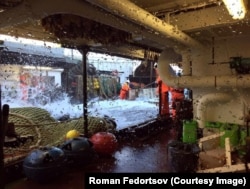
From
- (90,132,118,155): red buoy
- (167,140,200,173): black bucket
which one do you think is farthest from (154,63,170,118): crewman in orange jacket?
(167,140,200,173): black bucket

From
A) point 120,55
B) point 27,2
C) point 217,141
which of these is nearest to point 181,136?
point 217,141

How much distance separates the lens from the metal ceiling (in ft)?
6.40

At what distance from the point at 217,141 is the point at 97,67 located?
10.4 ft

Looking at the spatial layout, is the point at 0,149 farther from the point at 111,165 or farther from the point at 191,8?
the point at 191,8

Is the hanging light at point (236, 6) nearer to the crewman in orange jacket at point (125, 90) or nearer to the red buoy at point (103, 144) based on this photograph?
the red buoy at point (103, 144)

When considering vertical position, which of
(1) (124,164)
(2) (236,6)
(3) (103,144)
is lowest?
(1) (124,164)

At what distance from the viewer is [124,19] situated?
2.43 m

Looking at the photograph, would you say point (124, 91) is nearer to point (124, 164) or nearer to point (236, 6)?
point (124, 164)

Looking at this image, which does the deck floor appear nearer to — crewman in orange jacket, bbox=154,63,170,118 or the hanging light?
crewman in orange jacket, bbox=154,63,170,118

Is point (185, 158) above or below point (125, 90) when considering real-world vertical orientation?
below

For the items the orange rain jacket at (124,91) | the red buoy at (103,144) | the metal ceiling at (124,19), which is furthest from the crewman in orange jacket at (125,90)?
the red buoy at (103,144)

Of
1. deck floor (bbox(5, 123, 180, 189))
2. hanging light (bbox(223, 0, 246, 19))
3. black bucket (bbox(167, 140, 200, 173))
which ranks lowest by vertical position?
deck floor (bbox(5, 123, 180, 189))

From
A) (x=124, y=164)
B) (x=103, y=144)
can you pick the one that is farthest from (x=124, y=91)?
(x=124, y=164)

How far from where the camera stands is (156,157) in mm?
3689
